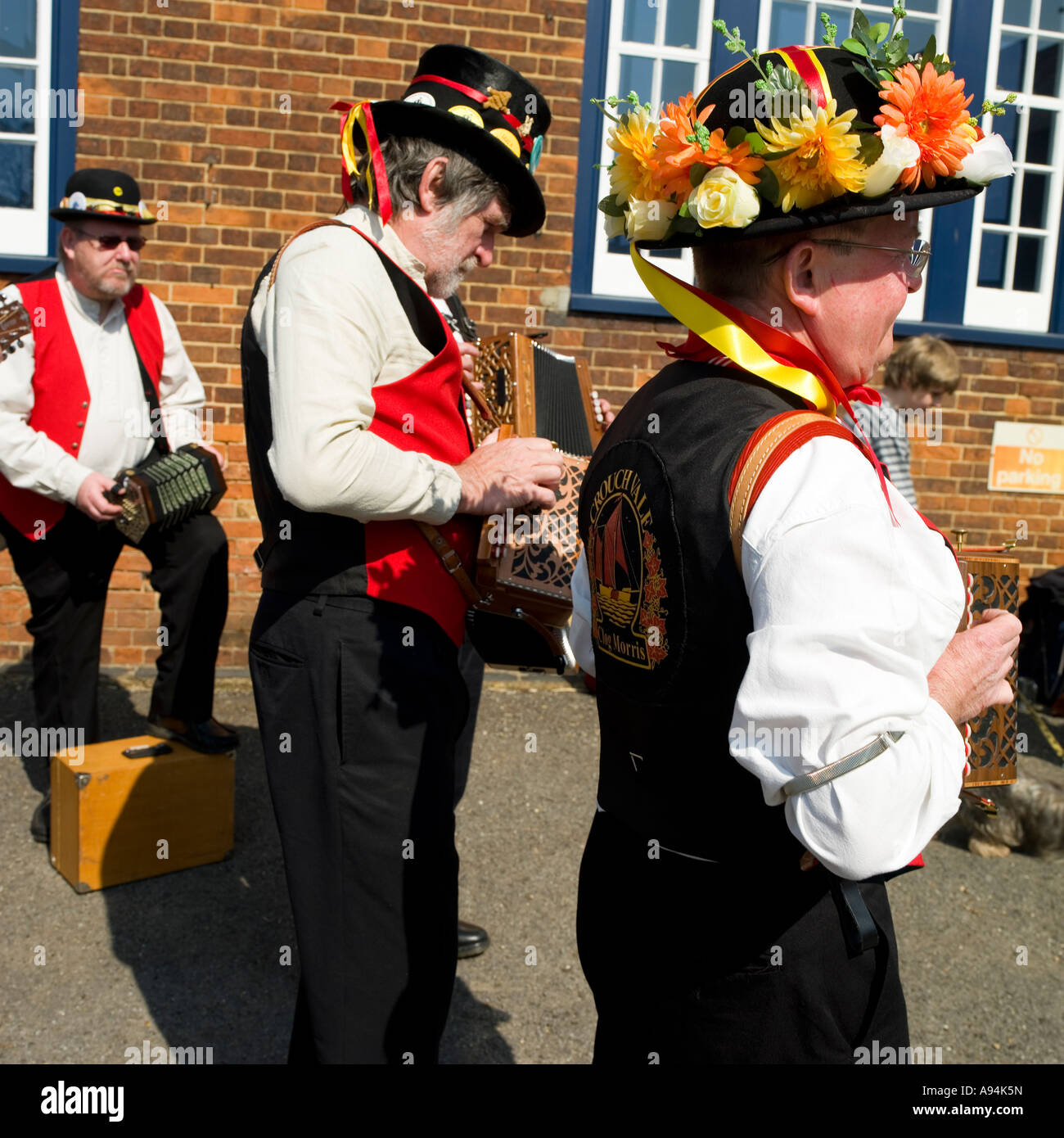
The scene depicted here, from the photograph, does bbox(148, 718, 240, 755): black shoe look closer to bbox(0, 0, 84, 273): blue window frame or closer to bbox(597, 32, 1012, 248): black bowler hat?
bbox(0, 0, 84, 273): blue window frame

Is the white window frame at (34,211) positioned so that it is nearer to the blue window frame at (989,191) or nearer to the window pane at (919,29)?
the blue window frame at (989,191)

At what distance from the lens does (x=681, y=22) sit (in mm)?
6391

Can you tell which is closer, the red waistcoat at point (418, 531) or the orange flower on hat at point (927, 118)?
the orange flower on hat at point (927, 118)

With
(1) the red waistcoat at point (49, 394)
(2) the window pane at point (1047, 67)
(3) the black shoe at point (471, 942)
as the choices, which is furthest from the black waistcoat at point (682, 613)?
(2) the window pane at point (1047, 67)

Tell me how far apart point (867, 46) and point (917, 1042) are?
9.47 ft

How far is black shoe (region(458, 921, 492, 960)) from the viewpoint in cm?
366

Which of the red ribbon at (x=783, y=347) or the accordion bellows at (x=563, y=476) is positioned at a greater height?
the red ribbon at (x=783, y=347)

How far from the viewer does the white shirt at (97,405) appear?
4.20 meters

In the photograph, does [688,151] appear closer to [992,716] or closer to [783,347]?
[783,347]

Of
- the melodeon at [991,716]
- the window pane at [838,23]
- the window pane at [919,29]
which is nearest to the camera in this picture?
the melodeon at [991,716]

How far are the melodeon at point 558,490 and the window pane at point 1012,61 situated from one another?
16.6 feet

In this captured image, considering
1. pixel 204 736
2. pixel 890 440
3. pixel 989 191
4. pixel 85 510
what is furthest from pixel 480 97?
pixel 989 191

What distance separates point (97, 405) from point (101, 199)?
2.66 ft
